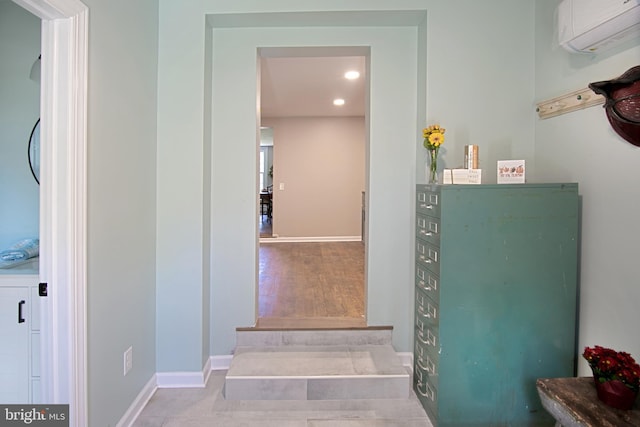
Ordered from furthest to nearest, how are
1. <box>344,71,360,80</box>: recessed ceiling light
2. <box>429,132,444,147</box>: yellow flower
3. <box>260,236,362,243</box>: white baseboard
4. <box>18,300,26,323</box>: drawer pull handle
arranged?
1. <box>260,236,362,243</box>: white baseboard
2. <box>344,71,360,80</box>: recessed ceiling light
3. <box>429,132,444,147</box>: yellow flower
4. <box>18,300,26,323</box>: drawer pull handle

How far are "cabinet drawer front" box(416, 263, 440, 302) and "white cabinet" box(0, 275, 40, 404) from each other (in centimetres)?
193

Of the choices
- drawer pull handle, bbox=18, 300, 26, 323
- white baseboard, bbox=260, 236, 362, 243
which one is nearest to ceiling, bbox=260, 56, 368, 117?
drawer pull handle, bbox=18, 300, 26, 323

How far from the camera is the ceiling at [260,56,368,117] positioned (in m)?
3.58

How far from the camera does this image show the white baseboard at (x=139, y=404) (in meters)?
1.87

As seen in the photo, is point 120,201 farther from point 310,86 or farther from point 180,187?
point 310,86

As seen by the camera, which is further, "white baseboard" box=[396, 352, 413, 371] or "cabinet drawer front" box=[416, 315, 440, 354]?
"white baseboard" box=[396, 352, 413, 371]

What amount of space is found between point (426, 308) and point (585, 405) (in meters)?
0.84

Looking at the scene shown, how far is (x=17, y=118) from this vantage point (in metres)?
1.98

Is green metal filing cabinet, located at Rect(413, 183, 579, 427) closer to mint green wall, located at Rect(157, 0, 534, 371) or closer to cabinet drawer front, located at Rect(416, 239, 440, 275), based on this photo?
cabinet drawer front, located at Rect(416, 239, 440, 275)

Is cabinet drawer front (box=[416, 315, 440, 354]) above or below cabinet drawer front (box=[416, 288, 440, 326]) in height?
below

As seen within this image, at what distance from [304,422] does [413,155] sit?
1.84 meters

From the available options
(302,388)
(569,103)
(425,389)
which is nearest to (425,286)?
(425,389)

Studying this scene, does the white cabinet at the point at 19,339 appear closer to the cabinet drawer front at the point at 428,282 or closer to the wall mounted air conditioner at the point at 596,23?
the cabinet drawer front at the point at 428,282

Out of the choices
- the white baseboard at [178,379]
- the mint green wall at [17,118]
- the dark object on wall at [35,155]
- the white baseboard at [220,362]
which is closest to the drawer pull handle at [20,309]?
the mint green wall at [17,118]
